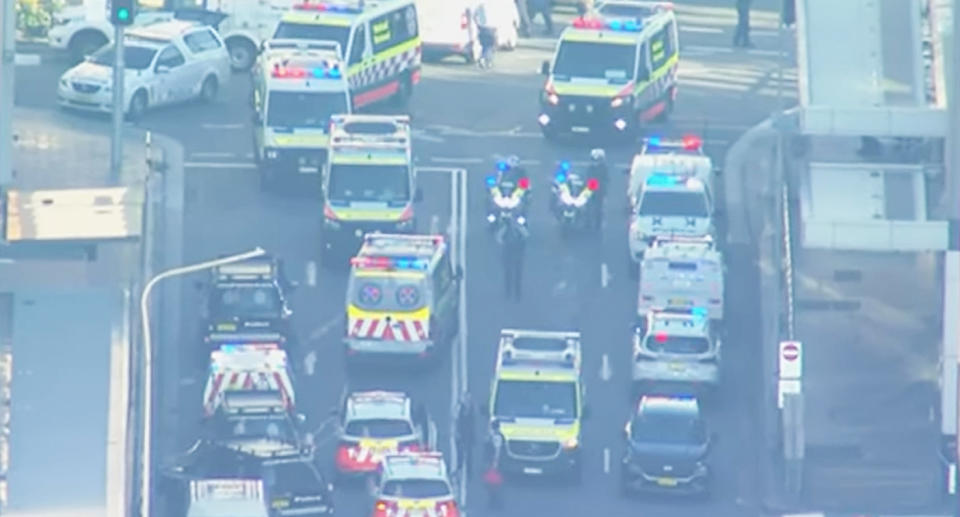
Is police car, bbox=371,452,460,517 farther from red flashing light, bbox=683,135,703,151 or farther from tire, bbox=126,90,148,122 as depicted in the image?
tire, bbox=126,90,148,122

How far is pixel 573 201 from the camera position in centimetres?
7231

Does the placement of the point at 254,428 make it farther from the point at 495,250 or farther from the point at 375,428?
the point at 495,250

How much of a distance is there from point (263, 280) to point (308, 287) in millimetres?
3128

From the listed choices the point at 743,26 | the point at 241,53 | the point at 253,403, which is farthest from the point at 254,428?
the point at 743,26

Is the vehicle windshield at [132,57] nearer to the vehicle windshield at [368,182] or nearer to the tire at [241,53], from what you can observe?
the tire at [241,53]

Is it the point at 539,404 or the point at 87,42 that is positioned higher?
the point at 87,42

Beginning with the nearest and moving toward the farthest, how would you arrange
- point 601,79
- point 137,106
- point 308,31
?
point 601,79 → point 137,106 → point 308,31

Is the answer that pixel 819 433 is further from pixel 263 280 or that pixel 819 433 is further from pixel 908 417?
pixel 263 280

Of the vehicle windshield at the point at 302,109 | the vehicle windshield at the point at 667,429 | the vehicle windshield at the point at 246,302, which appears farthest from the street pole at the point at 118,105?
the vehicle windshield at the point at 667,429

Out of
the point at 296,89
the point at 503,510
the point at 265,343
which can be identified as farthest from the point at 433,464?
the point at 296,89

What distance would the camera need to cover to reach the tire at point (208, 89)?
265 ft

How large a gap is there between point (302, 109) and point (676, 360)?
12.0 meters

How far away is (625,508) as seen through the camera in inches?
2448

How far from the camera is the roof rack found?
235 ft
